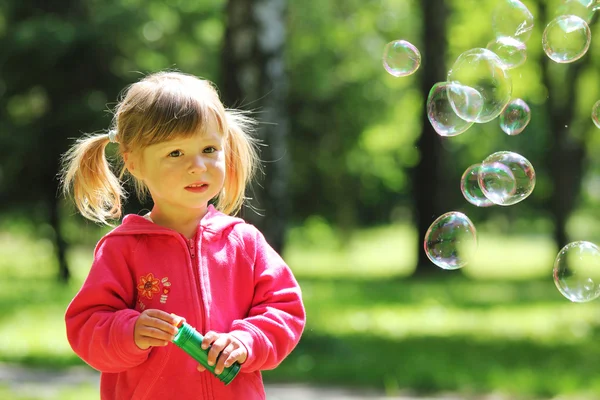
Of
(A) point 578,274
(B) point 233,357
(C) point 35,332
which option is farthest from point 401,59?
(C) point 35,332

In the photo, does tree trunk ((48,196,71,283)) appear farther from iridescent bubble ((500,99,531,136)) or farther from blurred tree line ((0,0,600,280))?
iridescent bubble ((500,99,531,136))

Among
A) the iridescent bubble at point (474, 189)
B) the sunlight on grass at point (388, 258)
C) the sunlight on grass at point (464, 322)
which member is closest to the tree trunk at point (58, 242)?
the sunlight on grass at point (388, 258)

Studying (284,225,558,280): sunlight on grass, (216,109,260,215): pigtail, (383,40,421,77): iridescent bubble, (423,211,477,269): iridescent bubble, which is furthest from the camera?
(284,225,558,280): sunlight on grass

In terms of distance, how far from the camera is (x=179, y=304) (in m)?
2.45

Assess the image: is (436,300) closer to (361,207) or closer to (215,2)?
(215,2)

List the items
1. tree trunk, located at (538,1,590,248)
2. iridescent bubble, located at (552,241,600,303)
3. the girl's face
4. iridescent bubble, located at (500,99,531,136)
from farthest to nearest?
tree trunk, located at (538,1,590,248) < iridescent bubble, located at (500,99,531,136) < iridescent bubble, located at (552,241,600,303) < the girl's face

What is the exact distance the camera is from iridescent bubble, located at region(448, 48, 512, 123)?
3.99 metres

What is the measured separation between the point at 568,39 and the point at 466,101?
0.62 meters

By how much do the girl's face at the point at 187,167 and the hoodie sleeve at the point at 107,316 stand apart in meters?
0.20

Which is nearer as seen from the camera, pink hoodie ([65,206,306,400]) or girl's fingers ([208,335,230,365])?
girl's fingers ([208,335,230,365])

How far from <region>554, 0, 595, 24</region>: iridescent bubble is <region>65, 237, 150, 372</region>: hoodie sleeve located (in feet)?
8.34

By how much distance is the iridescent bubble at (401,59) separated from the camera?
4.25 m

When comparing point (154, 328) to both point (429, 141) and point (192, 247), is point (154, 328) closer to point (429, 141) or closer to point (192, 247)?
point (192, 247)

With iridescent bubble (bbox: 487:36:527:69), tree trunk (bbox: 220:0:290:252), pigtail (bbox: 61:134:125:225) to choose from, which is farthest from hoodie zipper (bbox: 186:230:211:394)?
tree trunk (bbox: 220:0:290:252)
